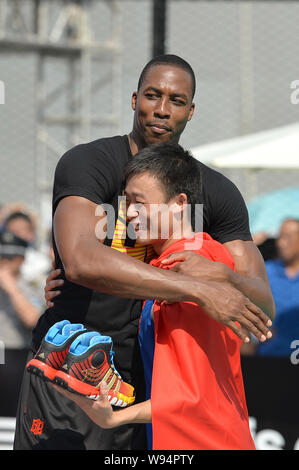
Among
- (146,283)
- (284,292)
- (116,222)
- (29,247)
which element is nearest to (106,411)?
(146,283)

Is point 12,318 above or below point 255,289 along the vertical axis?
below

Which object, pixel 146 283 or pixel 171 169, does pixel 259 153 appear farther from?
pixel 146 283

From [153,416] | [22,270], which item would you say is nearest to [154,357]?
[153,416]

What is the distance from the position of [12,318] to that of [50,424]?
2.22 metres

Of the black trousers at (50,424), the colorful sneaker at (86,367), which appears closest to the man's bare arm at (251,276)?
the colorful sneaker at (86,367)

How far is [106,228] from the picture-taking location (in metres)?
2.16

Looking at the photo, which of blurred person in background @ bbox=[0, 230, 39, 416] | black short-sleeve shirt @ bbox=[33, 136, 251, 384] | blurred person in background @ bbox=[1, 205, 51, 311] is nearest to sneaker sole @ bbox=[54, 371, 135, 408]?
black short-sleeve shirt @ bbox=[33, 136, 251, 384]

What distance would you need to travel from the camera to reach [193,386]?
1.82 meters

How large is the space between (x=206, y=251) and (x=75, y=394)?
547mm

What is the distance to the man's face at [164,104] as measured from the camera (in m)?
2.23

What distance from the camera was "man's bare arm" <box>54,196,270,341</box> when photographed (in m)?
1.81

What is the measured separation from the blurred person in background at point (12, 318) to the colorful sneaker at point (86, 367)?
7.93ft

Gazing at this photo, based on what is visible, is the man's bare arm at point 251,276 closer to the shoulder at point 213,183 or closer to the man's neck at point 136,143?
the shoulder at point 213,183

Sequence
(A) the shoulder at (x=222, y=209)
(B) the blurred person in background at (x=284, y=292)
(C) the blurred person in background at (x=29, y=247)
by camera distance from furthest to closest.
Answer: (C) the blurred person in background at (x=29, y=247) < (B) the blurred person in background at (x=284, y=292) < (A) the shoulder at (x=222, y=209)
